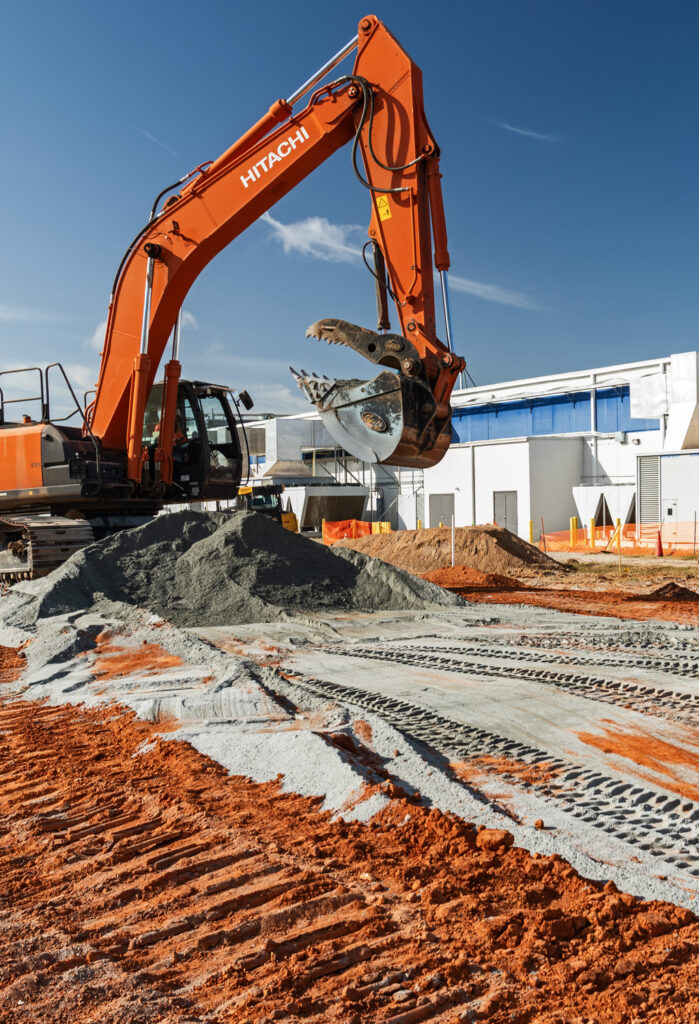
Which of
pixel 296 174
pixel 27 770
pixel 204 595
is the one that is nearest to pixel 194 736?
pixel 27 770

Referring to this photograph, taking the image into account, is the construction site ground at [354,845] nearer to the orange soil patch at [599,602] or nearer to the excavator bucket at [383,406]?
the excavator bucket at [383,406]

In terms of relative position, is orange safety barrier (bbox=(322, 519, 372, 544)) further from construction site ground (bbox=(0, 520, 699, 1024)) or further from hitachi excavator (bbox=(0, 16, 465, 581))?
construction site ground (bbox=(0, 520, 699, 1024))

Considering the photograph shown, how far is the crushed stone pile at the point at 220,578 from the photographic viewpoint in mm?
10789

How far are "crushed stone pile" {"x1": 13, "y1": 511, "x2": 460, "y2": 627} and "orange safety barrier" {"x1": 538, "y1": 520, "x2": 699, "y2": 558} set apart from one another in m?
13.2

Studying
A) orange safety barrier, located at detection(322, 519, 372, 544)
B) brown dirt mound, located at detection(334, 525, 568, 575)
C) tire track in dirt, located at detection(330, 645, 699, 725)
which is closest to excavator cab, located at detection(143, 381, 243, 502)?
tire track in dirt, located at detection(330, 645, 699, 725)

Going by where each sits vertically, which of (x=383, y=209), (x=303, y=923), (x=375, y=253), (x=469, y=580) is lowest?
(x=469, y=580)

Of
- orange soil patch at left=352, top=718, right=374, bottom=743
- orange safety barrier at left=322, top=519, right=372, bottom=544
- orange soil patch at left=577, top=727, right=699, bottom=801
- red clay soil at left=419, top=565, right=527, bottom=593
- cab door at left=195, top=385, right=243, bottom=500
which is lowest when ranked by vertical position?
red clay soil at left=419, top=565, right=527, bottom=593

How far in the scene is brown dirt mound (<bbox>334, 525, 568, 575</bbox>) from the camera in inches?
793

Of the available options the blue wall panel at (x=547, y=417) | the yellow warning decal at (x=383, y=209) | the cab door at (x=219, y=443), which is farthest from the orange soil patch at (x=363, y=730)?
the blue wall panel at (x=547, y=417)

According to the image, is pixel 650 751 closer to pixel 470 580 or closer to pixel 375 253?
pixel 375 253

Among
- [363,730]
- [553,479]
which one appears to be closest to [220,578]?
[363,730]

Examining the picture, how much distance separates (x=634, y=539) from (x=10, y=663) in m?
22.5

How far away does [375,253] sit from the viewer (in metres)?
10.1

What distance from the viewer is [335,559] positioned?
12.8m
